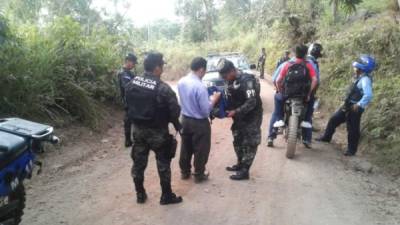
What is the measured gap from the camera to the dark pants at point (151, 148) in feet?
16.6

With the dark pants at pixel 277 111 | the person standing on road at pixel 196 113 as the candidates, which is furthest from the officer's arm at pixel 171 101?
the dark pants at pixel 277 111

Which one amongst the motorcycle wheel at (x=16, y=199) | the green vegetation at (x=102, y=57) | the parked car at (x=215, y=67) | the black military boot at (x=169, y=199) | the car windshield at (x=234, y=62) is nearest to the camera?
the motorcycle wheel at (x=16, y=199)

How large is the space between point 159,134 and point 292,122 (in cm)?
309

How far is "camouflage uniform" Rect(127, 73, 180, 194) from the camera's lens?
4.89 m

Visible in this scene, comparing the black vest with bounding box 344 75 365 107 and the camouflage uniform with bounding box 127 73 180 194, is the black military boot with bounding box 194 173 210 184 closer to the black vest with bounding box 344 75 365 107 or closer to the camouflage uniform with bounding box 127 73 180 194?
the camouflage uniform with bounding box 127 73 180 194

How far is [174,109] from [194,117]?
88 centimetres

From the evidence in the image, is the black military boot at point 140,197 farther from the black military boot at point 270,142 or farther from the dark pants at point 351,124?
the dark pants at point 351,124

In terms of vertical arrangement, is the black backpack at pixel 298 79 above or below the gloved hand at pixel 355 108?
above

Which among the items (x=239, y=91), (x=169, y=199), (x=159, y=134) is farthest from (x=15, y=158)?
(x=239, y=91)

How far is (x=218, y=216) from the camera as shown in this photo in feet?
16.2

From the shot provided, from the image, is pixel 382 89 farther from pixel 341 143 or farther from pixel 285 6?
pixel 285 6

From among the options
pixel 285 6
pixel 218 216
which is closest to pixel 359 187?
pixel 218 216

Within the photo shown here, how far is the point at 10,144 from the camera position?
11.8ft

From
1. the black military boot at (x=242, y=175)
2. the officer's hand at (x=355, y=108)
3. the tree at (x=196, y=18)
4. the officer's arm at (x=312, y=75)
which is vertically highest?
the tree at (x=196, y=18)
